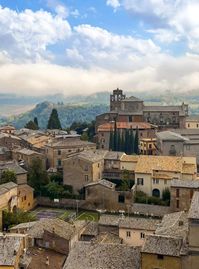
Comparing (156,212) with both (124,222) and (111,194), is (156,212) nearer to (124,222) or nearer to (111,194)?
(111,194)

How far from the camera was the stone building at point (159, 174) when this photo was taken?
58594 mm

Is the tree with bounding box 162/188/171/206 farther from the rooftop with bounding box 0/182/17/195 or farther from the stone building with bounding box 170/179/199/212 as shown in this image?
the rooftop with bounding box 0/182/17/195

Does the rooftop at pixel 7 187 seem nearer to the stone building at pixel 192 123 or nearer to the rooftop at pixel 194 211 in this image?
the rooftop at pixel 194 211

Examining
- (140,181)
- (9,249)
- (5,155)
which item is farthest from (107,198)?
(5,155)

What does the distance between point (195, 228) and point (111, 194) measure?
1135 inches

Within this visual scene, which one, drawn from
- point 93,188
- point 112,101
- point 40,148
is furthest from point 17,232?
point 112,101

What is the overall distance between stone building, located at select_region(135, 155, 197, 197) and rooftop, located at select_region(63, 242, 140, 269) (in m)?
25.5

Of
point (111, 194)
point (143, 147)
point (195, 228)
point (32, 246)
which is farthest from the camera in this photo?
point (143, 147)

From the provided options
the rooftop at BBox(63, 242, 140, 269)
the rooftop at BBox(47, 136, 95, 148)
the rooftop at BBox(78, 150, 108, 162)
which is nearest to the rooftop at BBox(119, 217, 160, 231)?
the rooftop at BBox(63, 242, 140, 269)

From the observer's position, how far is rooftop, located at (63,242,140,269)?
105ft

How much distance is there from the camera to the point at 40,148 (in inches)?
3095

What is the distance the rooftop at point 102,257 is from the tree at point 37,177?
Result: 3054 cm

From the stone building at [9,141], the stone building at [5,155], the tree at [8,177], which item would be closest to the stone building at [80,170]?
the tree at [8,177]

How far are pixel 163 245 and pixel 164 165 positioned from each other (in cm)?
2929
